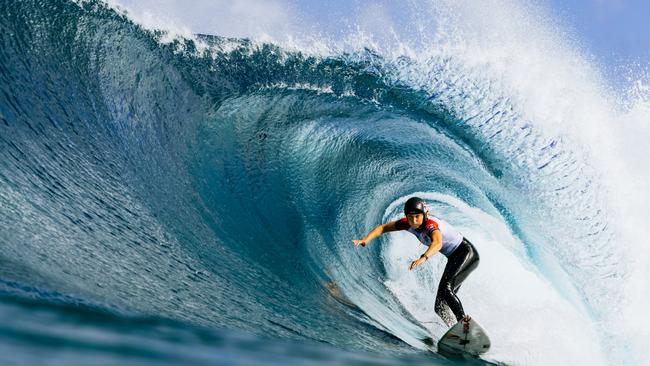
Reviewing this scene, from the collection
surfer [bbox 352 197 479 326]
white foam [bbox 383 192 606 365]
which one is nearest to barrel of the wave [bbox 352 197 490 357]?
surfer [bbox 352 197 479 326]

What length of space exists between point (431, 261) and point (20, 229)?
6.36 meters

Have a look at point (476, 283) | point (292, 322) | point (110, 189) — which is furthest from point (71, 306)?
point (476, 283)

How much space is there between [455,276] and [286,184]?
9.22 ft

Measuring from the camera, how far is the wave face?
4398 millimetres

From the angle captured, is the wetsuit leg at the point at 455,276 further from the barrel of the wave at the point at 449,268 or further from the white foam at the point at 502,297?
the white foam at the point at 502,297

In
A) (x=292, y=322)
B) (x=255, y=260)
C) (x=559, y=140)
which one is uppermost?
(x=559, y=140)

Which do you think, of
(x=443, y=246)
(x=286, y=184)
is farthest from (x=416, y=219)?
(x=286, y=184)

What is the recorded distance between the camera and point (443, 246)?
21.3ft

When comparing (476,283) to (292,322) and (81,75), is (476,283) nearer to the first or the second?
(292,322)

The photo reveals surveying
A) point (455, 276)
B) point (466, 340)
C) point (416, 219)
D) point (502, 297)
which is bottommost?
point (466, 340)

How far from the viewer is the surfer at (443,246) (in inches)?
229

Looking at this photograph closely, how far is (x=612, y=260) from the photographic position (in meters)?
7.70

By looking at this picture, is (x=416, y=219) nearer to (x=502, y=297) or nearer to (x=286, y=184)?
(x=286, y=184)

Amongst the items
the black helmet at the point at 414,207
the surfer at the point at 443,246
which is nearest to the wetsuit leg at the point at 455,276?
the surfer at the point at 443,246
